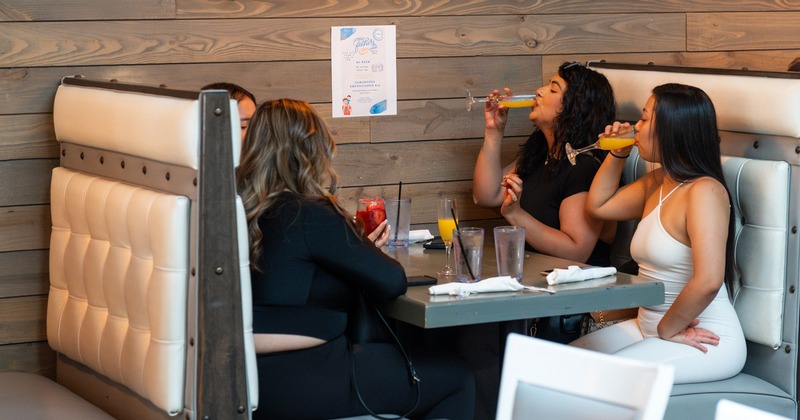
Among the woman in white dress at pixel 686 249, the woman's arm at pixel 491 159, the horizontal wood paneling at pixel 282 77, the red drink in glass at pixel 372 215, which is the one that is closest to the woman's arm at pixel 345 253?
the red drink in glass at pixel 372 215

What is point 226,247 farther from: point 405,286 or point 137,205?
point 405,286

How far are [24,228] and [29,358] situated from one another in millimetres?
420

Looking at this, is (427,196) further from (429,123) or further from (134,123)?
(134,123)

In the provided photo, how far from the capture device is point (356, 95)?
12.4 feet

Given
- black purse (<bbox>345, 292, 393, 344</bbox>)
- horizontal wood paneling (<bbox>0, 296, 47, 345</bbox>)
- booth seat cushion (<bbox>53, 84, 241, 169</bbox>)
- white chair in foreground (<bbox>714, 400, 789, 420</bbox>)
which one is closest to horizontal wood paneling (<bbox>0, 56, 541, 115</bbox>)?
booth seat cushion (<bbox>53, 84, 241, 169</bbox>)

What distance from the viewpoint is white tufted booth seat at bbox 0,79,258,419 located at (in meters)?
2.42

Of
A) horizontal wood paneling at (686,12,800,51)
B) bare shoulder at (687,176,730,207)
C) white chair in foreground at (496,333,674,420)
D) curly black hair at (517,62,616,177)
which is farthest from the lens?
horizontal wood paneling at (686,12,800,51)

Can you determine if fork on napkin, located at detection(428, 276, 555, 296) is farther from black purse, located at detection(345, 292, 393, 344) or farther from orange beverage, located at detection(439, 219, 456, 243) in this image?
orange beverage, located at detection(439, 219, 456, 243)

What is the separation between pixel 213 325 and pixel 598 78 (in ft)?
6.14

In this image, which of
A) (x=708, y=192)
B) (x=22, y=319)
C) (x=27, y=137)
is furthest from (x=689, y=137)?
(x=22, y=319)

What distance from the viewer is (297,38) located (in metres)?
3.66

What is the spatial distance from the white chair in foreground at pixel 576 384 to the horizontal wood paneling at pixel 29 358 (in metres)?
1.93

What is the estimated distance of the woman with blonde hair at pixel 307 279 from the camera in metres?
2.70

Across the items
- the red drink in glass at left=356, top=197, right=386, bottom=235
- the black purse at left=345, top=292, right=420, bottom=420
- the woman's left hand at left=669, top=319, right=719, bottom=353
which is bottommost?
the woman's left hand at left=669, top=319, right=719, bottom=353
